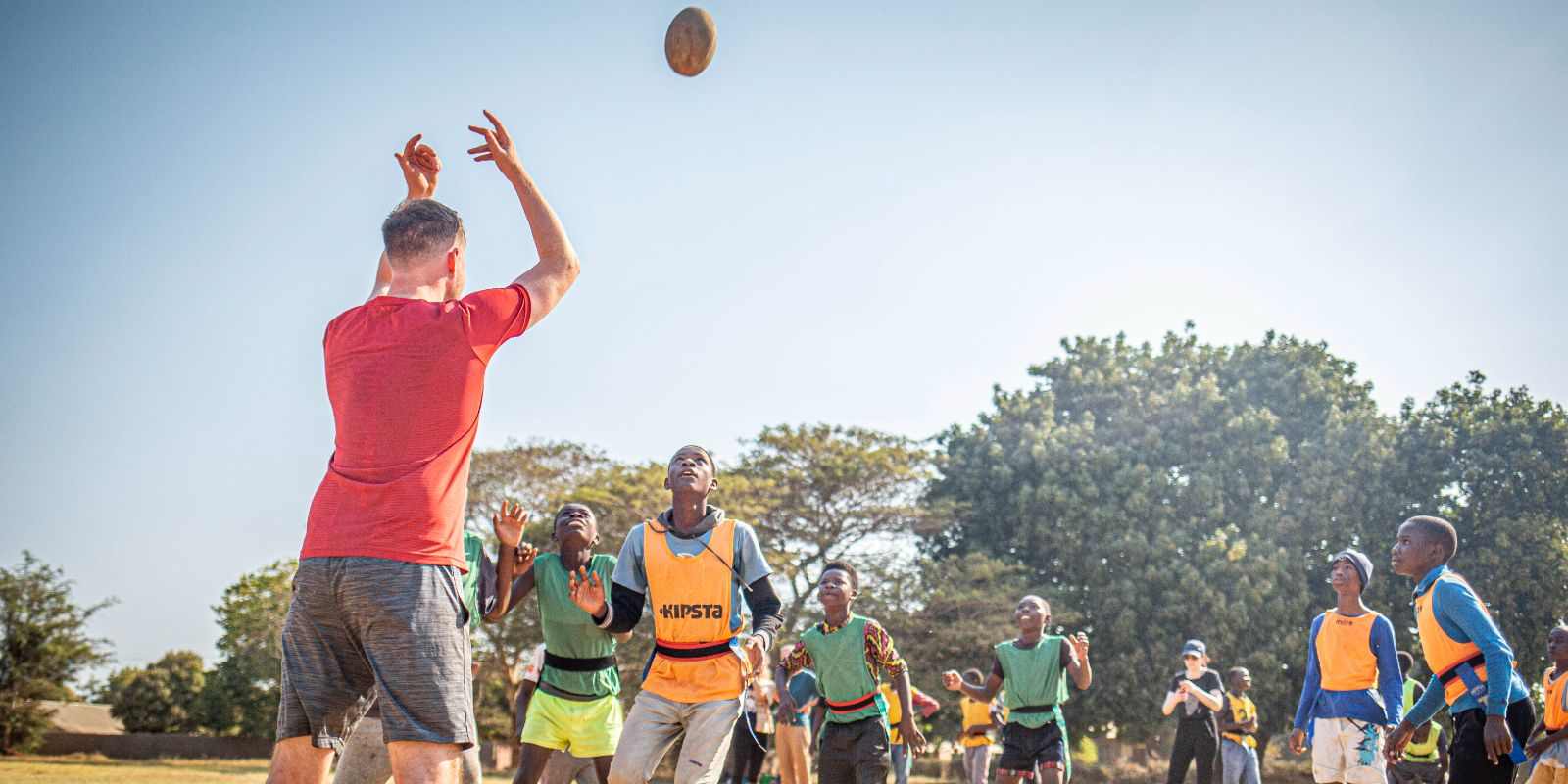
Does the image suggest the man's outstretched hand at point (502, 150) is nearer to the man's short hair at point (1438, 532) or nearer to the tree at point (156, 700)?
the man's short hair at point (1438, 532)

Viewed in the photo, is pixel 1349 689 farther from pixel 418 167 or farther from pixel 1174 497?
pixel 1174 497

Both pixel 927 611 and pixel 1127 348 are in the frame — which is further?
pixel 1127 348

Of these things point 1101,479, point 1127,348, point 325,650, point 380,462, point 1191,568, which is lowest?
point 325,650

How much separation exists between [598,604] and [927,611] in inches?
973

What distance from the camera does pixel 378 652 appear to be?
311cm

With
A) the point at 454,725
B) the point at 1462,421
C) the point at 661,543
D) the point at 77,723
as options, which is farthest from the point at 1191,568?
the point at 77,723

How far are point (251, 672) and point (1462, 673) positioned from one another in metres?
43.0

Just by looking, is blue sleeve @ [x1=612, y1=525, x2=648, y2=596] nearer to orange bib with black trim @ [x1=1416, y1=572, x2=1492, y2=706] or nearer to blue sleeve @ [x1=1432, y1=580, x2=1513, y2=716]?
orange bib with black trim @ [x1=1416, y1=572, x2=1492, y2=706]

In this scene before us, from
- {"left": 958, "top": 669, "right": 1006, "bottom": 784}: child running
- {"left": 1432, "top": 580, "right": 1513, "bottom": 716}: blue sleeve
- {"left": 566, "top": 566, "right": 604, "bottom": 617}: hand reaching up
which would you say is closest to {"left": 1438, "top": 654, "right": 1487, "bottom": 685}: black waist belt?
{"left": 1432, "top": 580, "right": 1513, "bottom": 716}: blue sleeve

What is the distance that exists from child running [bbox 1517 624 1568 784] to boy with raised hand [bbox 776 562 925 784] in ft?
12.8

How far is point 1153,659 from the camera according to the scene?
95.2 feet

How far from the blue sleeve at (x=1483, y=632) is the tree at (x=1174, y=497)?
917 inches

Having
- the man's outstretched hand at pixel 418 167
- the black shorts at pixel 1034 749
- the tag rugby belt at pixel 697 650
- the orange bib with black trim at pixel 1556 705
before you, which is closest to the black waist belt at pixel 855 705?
the black shorts at pixel 1034 749

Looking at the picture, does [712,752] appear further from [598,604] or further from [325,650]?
[325,650]
